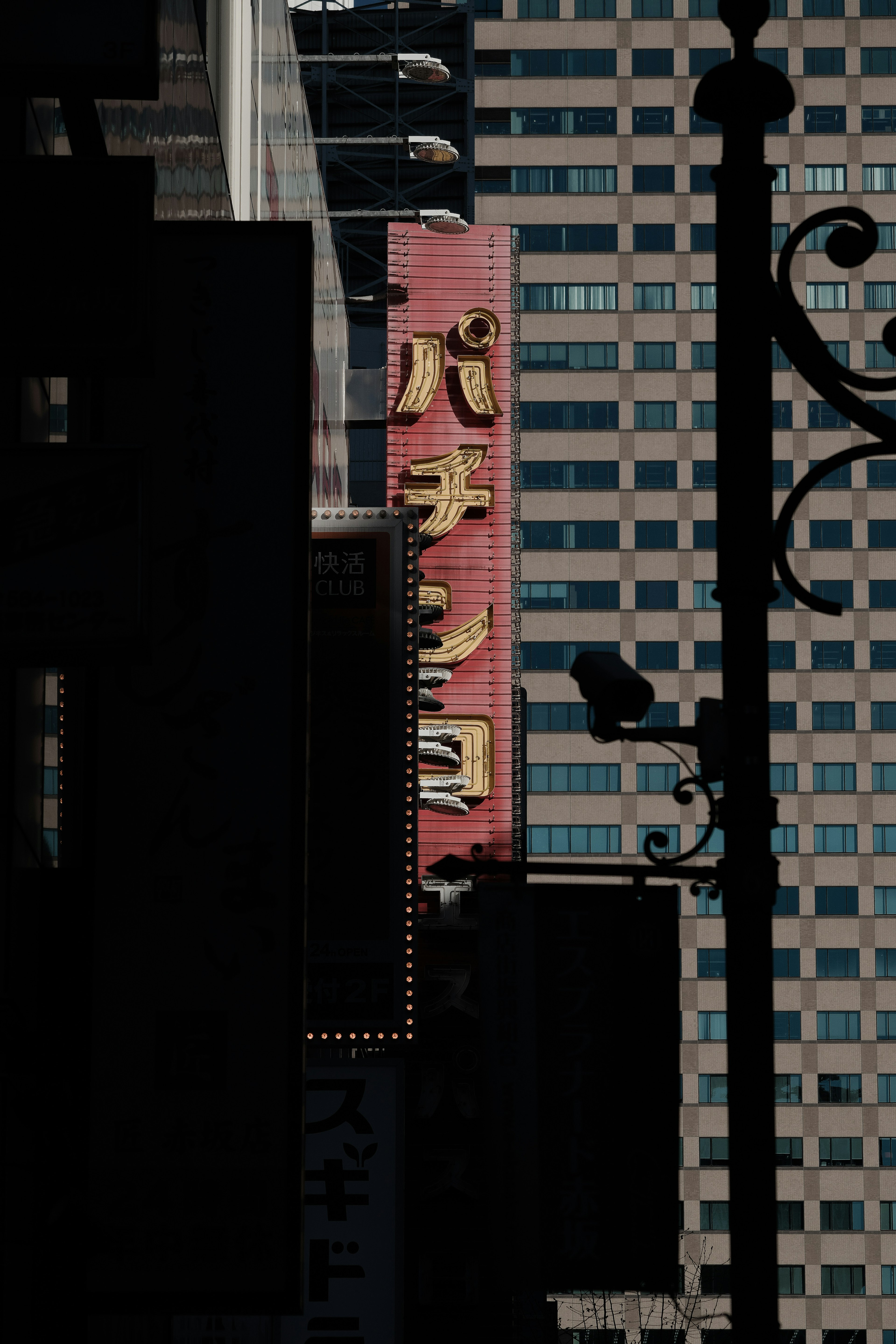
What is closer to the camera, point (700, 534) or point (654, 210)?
point (700, 534)

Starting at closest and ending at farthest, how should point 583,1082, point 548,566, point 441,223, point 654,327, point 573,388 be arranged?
point 583,1082, point 441,223, point 548,566, point 573,388, point 654,327

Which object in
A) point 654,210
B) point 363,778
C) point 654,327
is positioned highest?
Answer: point 654,210

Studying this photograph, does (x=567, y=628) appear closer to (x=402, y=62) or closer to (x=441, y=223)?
(x=402, y=62)

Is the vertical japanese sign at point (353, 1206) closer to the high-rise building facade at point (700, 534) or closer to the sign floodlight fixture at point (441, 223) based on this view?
the sign floodlight fixture at point (441, 223)

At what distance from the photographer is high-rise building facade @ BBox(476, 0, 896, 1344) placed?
76562 mm

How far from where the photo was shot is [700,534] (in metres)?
85.8

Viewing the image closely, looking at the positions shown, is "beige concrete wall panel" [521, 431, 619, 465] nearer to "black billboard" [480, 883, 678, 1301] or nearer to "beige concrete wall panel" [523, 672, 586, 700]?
"beige concrete wall panel" [523, 672, 586, 700]

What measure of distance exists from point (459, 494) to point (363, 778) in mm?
16564

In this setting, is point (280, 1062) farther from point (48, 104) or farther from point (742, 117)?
→ point (48, 104)

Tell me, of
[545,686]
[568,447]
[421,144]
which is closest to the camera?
[421,144]

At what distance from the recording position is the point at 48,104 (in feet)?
26.0

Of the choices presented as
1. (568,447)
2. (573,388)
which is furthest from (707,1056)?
(573,388)

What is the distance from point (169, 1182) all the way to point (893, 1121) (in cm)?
7608

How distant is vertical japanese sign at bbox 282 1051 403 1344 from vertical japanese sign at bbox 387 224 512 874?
13813mm
